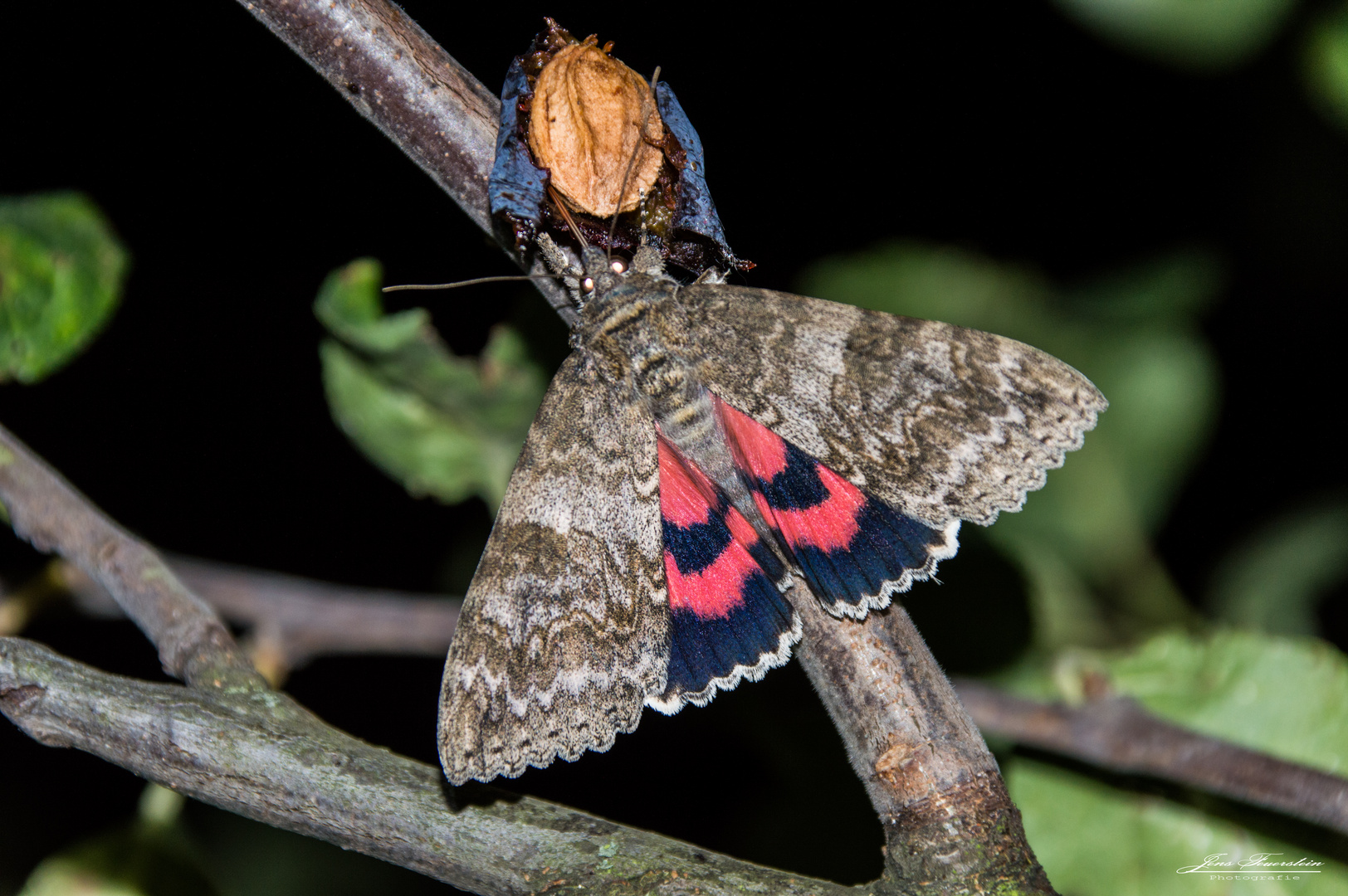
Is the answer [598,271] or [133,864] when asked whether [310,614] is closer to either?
[133,864]

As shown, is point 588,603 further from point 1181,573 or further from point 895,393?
point 1181,573

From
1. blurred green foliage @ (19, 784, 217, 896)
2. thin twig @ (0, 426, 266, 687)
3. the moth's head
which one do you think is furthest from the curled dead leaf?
blurred green foliage @ (19, 784, 217, 896)

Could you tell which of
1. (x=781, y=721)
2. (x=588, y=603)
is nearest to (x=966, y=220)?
(x=781, y=721)

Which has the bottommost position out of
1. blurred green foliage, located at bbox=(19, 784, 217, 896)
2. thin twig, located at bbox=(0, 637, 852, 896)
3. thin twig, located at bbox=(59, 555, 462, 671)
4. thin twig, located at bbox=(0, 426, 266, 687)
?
blurred green foliage, located at bbox=(19, 784, 217, 896)

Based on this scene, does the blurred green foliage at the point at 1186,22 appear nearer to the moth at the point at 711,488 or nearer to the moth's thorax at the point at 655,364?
the moth at the point at 711,488

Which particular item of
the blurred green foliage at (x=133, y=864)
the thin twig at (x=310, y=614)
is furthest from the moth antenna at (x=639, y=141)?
the blurred green foliage at (x=133, y=864)

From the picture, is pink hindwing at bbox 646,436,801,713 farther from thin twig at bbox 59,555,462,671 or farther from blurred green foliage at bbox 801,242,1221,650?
blurred green foliage at bbox 801,242,1221,650
